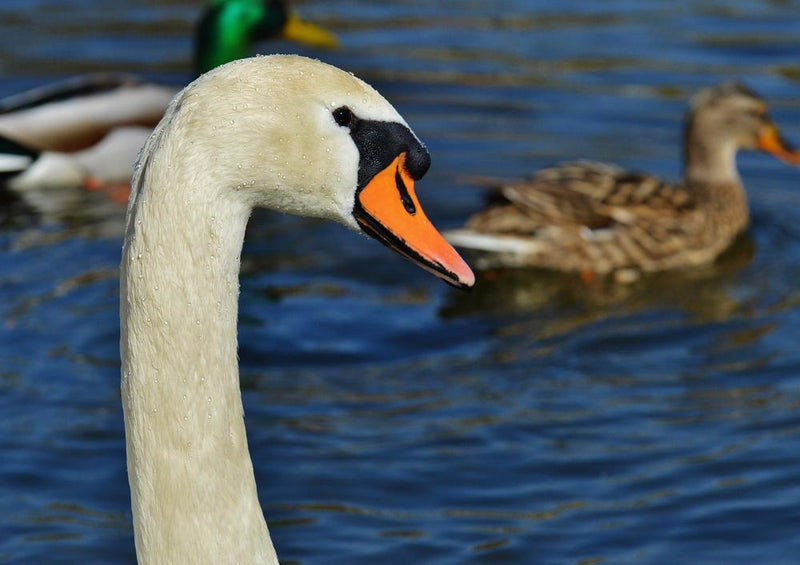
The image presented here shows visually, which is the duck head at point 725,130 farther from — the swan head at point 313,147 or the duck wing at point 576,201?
the swan head at point 313,147

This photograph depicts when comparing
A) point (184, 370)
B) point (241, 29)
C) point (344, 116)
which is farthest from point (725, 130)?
point (184, 370)

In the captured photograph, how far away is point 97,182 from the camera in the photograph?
39.5ft

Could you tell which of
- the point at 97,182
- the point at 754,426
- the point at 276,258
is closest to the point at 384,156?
the point at 754,426

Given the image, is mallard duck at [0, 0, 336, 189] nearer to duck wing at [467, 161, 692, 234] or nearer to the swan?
duck wing at [467, 161, 692, 234]

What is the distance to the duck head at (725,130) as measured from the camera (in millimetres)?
10672

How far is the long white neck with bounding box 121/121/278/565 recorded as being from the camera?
12.3 ft

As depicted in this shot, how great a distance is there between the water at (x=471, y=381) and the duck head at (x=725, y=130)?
1.53 feet

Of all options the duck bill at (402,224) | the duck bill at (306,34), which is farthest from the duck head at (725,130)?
the duck bill at (402,224)

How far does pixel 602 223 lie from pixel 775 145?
1.56 m

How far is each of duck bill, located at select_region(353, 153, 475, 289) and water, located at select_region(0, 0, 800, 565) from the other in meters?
2.18

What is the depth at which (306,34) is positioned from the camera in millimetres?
13117

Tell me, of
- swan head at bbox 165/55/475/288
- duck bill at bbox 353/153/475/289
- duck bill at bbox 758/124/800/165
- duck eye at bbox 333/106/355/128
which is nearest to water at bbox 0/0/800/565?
duck bill at bbox 758/124/800/165

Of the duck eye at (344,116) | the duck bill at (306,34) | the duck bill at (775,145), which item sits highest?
the duck eye at (344,116)

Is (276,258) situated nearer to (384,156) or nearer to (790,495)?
(790,495)
